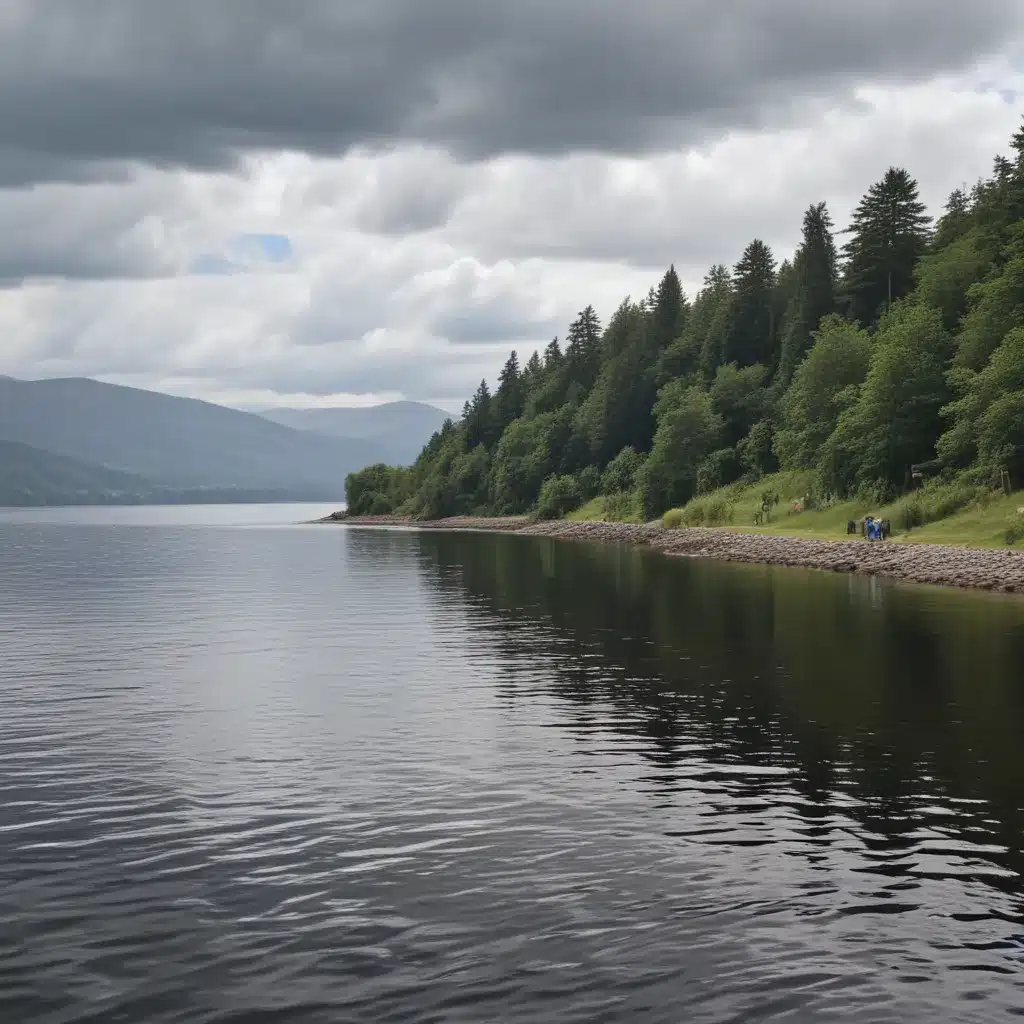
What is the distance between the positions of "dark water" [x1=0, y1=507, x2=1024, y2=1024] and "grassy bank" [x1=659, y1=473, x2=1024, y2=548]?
131 feet

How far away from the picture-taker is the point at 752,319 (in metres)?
180

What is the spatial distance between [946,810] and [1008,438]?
74.5 meters

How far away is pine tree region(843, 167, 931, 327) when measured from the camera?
149 metres

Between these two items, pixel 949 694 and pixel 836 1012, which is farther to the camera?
pixel 949 694

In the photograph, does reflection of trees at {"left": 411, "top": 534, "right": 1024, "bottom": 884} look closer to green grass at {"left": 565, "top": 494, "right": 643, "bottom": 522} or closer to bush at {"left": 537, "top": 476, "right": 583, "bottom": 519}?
green grass at {"left": 565, "top": 494, "right": 643, "bottom": 522}

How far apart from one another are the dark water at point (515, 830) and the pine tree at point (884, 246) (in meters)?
113

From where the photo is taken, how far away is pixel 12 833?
19453 mm

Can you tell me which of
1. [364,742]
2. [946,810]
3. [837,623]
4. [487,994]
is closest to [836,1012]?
[487,994]

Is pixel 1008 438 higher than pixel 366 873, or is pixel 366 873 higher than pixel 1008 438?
pixel 1008 438

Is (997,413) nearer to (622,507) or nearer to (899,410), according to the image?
(899,410)

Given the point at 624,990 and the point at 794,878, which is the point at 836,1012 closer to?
the point at 624,990

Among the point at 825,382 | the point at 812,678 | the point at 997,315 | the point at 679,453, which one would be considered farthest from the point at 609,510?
the point at 812,678

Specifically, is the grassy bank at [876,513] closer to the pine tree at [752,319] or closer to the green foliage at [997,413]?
the green foliage at [997,413]

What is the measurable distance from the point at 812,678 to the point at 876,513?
68591 mm
